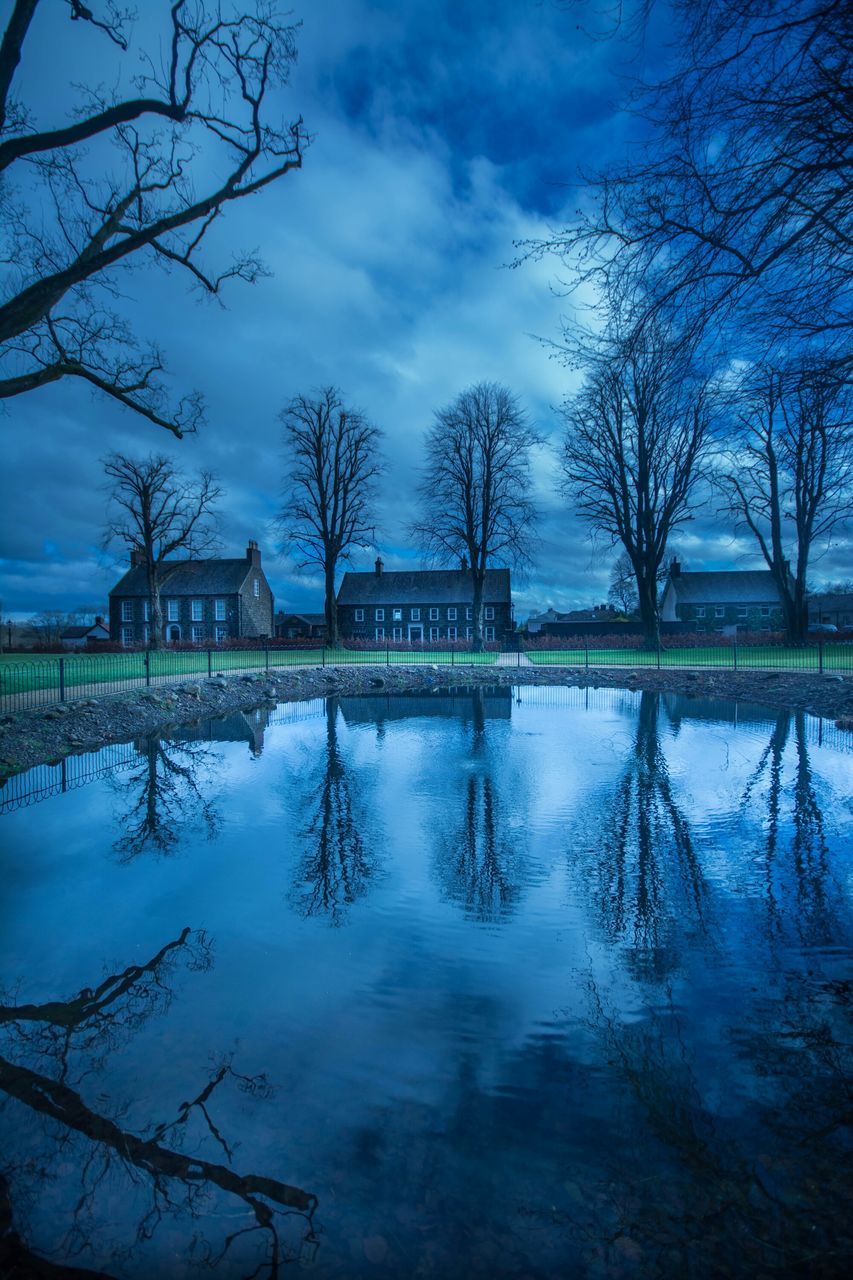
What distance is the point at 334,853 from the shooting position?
671 cm

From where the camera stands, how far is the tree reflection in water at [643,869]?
4.90m

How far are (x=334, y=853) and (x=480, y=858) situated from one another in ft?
4.81

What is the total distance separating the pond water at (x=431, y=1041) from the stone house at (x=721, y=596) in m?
59.5

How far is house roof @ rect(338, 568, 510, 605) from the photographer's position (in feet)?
197

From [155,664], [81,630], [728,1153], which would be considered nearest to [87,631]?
[81,630]

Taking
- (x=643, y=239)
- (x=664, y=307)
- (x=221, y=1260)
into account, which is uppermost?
(x=643, y=239)

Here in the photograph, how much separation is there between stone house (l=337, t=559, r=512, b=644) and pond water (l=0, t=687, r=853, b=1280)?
52.1 metres

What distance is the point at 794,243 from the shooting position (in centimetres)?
457

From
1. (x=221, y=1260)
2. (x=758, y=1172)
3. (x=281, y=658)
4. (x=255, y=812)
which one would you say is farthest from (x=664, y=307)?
(x=281, y=658)

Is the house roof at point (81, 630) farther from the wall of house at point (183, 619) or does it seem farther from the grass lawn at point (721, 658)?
the grass lawn at point (721, 658)

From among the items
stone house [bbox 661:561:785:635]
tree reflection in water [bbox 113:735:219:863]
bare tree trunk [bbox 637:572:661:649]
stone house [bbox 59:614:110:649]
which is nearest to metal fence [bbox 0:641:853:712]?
bare tree trunk [bbox 637:572:661:649]

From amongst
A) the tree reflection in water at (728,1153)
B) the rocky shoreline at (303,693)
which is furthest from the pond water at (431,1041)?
the rocky shoreline at (303,693)

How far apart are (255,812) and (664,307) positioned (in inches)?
271

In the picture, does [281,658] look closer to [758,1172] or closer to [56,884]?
[56,884]
